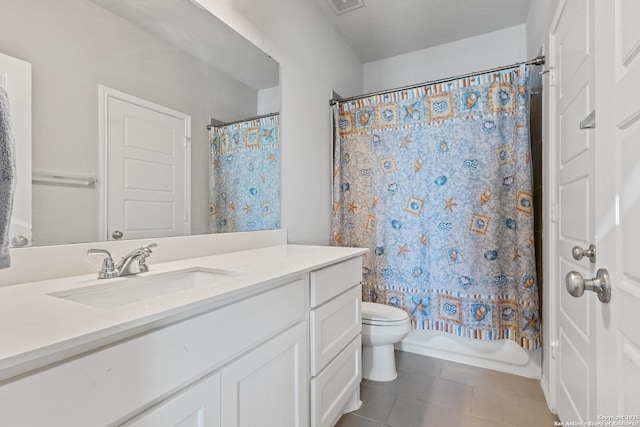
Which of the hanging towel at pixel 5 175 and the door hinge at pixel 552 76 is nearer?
the hanging towel at pixel 5 175

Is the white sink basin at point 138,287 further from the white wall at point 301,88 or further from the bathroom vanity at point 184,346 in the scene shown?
the white wall at point 301,88

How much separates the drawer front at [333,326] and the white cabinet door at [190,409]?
47cm

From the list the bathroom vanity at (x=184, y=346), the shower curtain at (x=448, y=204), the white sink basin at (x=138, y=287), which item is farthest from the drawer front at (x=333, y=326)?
the shower curtain at (x=448, y=204)

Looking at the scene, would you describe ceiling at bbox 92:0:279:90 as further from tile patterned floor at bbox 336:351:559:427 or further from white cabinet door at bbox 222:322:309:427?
tile patterned floor at bbox 336:351:559:427

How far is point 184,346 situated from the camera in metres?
0.65

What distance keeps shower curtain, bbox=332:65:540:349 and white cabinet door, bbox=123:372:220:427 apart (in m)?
1.60

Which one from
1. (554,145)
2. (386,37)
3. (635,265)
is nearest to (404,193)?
(554,145)

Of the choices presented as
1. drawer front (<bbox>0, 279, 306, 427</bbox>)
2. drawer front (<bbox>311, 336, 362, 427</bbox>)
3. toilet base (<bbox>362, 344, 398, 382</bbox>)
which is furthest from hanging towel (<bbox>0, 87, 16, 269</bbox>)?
toilet base (<bbox>362, 344, 398, 382</bbox>)

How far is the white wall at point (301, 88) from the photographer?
1.68 m

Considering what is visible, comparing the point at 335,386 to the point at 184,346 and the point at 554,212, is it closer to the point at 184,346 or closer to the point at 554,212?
the point at 184,346

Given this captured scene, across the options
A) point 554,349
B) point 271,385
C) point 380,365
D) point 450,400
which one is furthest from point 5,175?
point 554,349

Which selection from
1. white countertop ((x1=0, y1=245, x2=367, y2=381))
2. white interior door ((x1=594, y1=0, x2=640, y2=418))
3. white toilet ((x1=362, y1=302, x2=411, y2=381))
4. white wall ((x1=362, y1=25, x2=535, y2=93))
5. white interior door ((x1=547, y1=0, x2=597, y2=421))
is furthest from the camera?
white wall ((x1=362, y1=25, x2=535, y2=93))

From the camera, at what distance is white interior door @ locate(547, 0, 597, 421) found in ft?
3.39

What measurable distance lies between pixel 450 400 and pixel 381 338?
1.58 ft
